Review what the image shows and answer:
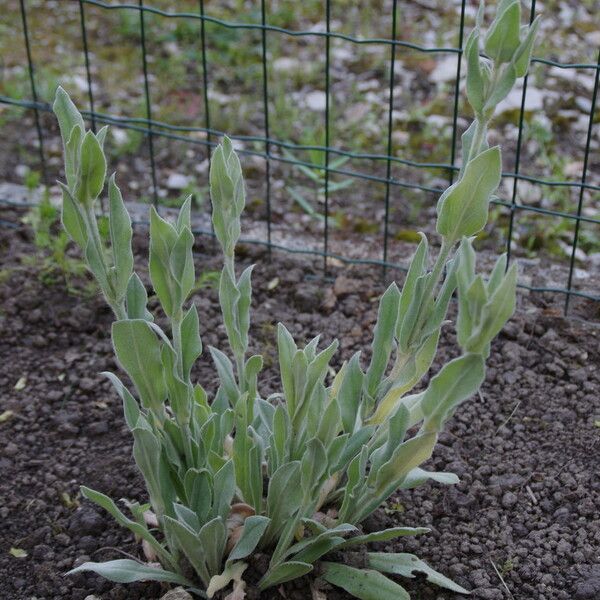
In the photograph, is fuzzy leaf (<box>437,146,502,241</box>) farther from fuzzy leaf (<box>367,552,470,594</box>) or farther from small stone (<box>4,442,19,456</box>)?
small stone (<box>4,442,19,456</box>)

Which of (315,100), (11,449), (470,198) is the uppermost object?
(470,198)

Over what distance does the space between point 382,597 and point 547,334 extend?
4.00 ft

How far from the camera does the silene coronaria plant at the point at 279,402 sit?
1.76 meters

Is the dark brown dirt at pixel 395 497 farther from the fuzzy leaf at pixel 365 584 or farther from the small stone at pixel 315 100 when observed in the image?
the small stone at pixel 315 100

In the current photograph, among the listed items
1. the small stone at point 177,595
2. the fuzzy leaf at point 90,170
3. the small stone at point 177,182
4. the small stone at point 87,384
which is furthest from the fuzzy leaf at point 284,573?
the small stone at point 177,182

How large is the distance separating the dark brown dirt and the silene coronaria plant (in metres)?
0.15

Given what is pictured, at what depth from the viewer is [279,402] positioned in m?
2.06

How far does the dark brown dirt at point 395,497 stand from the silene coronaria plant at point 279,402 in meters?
0.15

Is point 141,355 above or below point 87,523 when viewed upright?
above

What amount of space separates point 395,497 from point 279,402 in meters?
0.54

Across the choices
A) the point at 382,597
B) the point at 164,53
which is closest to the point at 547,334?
the point at 382,597

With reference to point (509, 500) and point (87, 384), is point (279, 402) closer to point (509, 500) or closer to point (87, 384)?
point (509, 500)

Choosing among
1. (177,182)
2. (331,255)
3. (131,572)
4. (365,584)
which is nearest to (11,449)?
(131,572)

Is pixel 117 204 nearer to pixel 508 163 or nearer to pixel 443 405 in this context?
pixel 443 405
